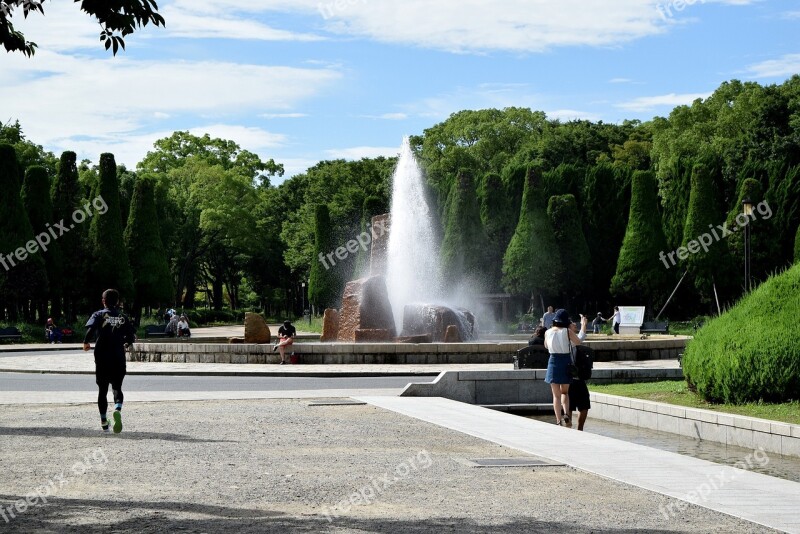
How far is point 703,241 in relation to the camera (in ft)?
187

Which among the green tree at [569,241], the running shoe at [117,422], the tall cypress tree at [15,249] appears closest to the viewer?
the running shoe at [117,422]

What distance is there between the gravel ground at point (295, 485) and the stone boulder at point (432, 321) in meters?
19.3

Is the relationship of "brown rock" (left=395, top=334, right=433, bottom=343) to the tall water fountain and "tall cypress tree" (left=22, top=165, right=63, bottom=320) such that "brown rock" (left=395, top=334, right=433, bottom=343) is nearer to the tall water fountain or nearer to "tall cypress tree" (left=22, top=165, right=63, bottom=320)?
the tall water fountain

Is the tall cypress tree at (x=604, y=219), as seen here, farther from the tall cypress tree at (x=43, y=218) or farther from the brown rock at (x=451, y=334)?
the brown rock at (x=451, y=334)

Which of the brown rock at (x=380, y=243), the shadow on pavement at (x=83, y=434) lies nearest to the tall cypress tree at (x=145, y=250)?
the brown rock at (x=380, y=243)

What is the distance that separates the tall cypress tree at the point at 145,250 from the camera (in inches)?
2261

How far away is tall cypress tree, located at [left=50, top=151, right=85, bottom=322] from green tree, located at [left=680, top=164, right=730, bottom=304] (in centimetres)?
3168

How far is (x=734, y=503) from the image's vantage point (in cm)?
868

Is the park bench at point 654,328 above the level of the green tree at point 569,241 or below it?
below

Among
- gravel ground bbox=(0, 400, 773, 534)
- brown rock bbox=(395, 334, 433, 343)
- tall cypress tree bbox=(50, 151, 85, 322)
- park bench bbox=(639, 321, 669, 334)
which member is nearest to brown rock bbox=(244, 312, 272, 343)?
brown rock bbox=(395, 334, 433, 343)

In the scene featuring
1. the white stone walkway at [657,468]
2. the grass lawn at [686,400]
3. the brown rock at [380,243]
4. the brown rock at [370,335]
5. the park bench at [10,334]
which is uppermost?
the brown rock at [380,243]

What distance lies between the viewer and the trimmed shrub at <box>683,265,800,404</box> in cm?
1466

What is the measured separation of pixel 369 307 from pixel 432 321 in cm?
283

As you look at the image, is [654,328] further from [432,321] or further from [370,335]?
[370,335]
